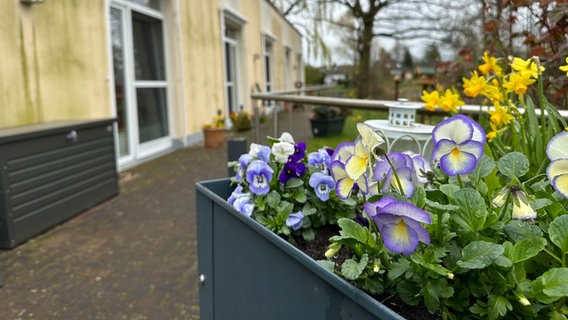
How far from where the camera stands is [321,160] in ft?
5.09

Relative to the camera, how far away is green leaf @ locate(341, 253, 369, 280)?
2.75 feet

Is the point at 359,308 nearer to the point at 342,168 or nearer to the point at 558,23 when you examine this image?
the point at 342,168

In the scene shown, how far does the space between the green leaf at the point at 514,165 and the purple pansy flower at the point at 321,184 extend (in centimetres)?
52

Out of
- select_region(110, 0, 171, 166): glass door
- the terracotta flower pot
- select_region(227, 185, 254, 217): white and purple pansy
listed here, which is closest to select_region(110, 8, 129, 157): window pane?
select_region(110, 0, 171, 166): glass door

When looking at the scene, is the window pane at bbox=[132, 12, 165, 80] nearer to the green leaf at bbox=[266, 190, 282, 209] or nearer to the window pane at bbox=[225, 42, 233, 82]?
the window pane at bbox=[225, 42, 233, 82]

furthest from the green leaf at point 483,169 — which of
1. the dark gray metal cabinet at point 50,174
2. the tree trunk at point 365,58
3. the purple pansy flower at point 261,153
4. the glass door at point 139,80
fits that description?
the tree trunk at point 365,58

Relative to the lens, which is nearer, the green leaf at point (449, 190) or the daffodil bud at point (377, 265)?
the daffodil bud at point (377, 265)

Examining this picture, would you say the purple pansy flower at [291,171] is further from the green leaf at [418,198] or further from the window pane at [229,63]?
the window pane at [229,63]

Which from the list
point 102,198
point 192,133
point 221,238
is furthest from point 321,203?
point 192,133

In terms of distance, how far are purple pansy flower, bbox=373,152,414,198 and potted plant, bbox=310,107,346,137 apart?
297 inches

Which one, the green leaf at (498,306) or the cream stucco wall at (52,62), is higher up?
the cream stucco wall at (52,62)

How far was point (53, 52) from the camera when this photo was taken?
448 centimetres

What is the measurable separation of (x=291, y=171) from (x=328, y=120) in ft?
24.7

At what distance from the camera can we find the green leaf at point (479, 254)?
Result: 73 cm
